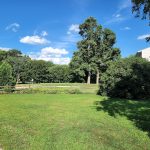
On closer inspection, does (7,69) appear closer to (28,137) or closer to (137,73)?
(137,73)

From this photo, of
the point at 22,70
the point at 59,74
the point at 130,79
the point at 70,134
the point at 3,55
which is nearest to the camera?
the point at 70,134

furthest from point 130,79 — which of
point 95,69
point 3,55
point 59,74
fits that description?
point 3,55

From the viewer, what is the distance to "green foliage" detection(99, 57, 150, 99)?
995 inches

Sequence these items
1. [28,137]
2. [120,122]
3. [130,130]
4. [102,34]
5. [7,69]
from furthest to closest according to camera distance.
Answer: [102,34]
[7,69]
[120,122]
[130,130]
[28,137]

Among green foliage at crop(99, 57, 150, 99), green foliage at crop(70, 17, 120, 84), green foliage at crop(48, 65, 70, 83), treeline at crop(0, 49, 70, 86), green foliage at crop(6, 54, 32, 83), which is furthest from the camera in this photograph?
green foliage at crop(6, 54, 32, 83)

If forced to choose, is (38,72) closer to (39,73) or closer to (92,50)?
(39,73)

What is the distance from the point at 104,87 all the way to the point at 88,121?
690 inches

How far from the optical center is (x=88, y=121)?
10.8 metres

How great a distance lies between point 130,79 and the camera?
2534cm

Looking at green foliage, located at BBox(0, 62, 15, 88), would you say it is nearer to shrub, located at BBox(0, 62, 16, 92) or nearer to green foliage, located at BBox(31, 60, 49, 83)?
shrub, located at BBox(0, 62, 16, 92)

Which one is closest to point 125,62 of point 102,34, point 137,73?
point 137,73

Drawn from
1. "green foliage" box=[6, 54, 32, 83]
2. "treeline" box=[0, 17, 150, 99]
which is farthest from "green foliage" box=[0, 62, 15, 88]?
"green foliage" box=[6, 54, 32, 83]

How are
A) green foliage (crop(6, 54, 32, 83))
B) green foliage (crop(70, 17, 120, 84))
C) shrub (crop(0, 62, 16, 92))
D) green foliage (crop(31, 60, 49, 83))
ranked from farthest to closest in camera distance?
green foliage (crop(6, 54, 32, 83)) < green foliage (crop(31, 60, 49, 83)) < green foliage (crop(70, 17, 120, 84)) < shrub (crop(0, 62, 16, 92))

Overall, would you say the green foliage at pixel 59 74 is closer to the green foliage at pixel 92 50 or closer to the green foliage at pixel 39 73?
the green foliage at pixel 39 73
